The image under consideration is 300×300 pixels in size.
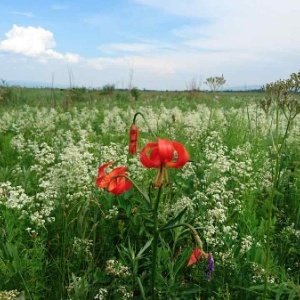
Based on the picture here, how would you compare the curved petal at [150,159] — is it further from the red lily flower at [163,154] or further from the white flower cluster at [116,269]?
the white flower cluster at [116,269]

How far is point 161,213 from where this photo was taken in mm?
2840

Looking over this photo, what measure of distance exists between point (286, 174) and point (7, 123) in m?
4.65

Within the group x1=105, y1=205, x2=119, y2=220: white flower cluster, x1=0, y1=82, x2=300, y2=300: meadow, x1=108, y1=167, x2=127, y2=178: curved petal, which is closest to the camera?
x1=108, y1=167, x2=127, y2=178: curved petal

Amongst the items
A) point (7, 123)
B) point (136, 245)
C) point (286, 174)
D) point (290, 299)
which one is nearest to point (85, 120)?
point (7, 123)

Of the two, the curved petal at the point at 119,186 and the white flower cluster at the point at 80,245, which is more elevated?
the curved petal at the point at 119,186

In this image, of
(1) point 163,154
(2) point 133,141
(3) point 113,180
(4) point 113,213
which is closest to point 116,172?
(3) point 113,180

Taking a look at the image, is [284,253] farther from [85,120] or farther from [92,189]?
[85,120]

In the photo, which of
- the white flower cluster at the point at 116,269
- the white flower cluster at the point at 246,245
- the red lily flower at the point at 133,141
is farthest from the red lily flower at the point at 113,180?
the white flower cluster at the point at 246,245

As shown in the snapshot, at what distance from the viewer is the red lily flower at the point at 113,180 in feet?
5.61

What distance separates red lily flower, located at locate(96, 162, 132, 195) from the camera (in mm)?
1711

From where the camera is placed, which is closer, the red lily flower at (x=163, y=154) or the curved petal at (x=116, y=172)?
the red lily flower at (x=163, y=154)

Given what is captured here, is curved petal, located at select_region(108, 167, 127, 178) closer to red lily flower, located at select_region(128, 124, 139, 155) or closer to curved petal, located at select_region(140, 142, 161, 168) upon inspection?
red lily flower, located at select_region(128, 124, 139, 155)

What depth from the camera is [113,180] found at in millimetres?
1766

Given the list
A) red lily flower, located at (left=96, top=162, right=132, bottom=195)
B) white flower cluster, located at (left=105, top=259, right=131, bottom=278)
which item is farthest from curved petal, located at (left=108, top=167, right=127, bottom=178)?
white flower cluster, located at (left=105, top=259, right=131, bottom=278)
